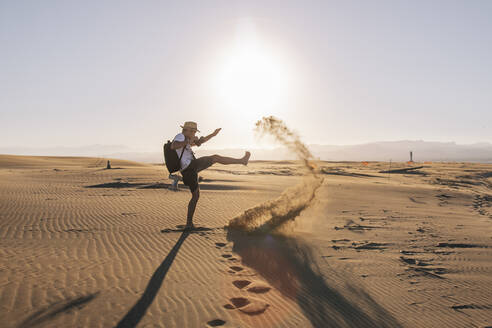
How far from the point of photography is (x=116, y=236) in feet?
19.4

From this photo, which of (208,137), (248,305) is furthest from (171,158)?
(248,305)

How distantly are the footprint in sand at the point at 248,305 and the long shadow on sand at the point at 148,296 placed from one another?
32.5 inches

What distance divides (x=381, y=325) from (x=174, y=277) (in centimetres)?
242

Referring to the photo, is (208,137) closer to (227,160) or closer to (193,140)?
(193,140)

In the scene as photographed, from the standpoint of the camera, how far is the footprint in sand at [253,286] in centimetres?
364

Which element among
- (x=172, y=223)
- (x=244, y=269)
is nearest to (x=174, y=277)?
(x=244, y=269)

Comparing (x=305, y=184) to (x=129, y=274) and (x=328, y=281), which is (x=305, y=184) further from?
(x=129, y=274)

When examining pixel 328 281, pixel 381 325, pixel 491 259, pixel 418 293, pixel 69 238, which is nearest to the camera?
pixel 381 325

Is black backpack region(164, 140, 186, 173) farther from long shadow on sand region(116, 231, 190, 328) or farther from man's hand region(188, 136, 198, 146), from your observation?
long shadow on sand region(116, 231, 190, 328)

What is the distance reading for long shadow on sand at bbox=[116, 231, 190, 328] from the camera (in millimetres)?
2834

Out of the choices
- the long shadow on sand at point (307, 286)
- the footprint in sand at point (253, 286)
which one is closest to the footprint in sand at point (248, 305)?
the footprint in sand at point (253, 286)

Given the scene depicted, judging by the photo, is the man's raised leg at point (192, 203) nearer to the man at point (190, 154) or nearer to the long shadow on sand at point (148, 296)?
the man at point (190, 154)

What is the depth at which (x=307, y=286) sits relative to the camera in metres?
3.88

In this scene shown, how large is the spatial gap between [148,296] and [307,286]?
1895 mm
